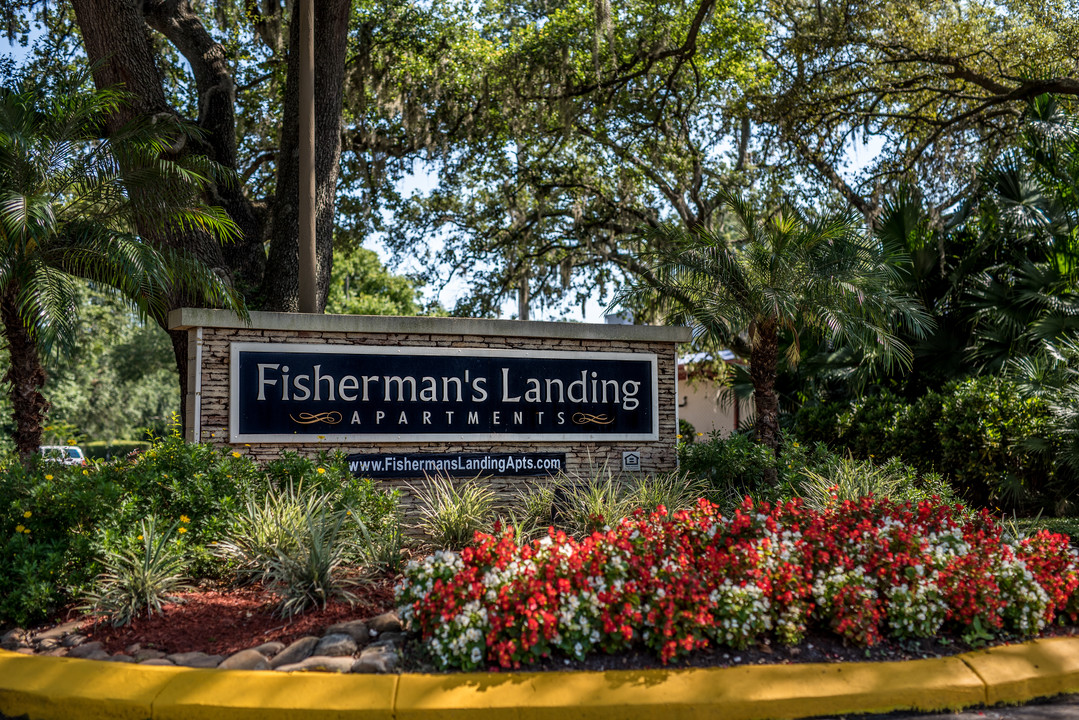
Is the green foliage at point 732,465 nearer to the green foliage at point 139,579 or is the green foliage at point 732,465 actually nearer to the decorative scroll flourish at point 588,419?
the decorative scroll flourish at point 588,419

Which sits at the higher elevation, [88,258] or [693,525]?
[88,258]

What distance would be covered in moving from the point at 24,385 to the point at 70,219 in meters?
1.73

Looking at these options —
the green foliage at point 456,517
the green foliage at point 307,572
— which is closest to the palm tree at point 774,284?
the green foliage at point 456,517

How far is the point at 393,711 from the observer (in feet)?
15.2

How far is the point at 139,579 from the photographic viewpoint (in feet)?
19.6

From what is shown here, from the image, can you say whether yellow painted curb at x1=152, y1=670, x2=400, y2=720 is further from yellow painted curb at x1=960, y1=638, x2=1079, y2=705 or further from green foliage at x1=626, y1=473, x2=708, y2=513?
green foliage at x1=626, y1=473, x2=708, y2=513

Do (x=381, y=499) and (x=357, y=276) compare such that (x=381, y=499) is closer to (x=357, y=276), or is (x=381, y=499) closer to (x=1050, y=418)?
(x=1050, y=418)

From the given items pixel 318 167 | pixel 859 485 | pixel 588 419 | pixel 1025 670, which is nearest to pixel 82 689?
pixel 1025 670

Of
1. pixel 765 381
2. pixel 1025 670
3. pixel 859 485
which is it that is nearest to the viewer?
pixel 1025 670

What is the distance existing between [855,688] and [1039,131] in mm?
12280

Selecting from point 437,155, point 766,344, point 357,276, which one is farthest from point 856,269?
point 357,276

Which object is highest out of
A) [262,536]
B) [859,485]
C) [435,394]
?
[435,394]

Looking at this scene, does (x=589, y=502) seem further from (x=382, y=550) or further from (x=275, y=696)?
(x=275, y=696)

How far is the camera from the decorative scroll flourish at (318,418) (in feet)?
29.5
